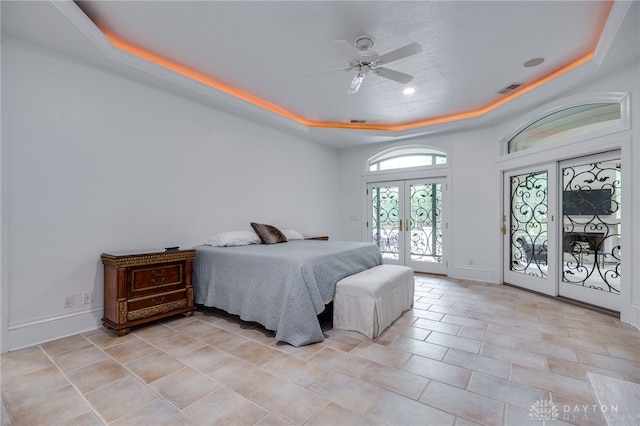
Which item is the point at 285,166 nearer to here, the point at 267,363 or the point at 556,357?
the point at 267,363

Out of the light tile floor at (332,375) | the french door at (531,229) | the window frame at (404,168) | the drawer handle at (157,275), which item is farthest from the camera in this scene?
the window frame at (404,168)

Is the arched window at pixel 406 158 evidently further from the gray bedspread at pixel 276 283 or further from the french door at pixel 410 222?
the gray bedspread at pixel 276 283

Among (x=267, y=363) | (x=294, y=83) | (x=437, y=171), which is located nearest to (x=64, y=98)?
(x=294, y=83)

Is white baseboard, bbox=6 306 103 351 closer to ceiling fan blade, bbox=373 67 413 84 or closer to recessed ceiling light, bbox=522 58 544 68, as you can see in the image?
ceiling fan blade, bbox=373 67 413 84

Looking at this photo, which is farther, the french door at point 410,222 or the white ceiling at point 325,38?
the french door at point 410,222

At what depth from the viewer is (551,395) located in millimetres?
1843

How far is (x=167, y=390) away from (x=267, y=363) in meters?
0.69

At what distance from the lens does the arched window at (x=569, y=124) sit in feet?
11.1

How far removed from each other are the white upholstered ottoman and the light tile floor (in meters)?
0.12

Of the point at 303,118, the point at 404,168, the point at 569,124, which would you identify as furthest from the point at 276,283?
the point at 569,124

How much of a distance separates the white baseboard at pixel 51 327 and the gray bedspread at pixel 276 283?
102cm

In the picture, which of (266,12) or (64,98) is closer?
(266,12)

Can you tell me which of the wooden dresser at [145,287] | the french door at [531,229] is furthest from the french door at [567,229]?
the wooden dresser at [145,287]

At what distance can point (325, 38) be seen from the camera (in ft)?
9.18
